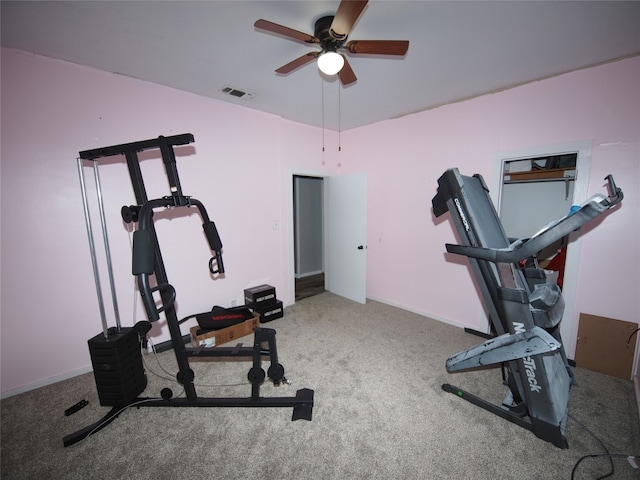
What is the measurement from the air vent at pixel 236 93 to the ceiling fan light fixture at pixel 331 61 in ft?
4.37

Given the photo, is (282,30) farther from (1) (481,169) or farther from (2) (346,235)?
(2) (346,235)

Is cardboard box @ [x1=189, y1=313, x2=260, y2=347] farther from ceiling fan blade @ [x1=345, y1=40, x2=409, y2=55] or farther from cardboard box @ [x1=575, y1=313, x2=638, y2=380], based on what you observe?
cardboard box @ [x1=575, y1=313, x2=638, y2=380]

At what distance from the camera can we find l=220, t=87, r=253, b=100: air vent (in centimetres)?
269

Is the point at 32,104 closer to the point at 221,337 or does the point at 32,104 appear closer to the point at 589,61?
the point at 221,337

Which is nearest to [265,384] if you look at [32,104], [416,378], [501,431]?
[416,378]

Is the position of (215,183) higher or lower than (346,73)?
lower

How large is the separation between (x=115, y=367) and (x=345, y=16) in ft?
8.97

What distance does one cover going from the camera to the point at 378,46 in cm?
165

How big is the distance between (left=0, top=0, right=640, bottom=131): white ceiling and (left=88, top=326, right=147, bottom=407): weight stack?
81.7 inches

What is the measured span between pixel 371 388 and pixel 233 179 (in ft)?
8.67

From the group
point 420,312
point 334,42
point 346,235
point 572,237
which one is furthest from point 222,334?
point 572,237

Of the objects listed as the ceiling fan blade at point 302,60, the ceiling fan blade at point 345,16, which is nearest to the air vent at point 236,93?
the ceiling fan blade at point 302,60

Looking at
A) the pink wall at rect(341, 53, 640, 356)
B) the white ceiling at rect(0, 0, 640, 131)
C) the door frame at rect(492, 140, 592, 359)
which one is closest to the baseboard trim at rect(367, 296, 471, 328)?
the pink wall at rect(341, 53, 640, 356)

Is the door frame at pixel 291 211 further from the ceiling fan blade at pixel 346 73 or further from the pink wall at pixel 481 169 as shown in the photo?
→ the ceiling fan blade at pixel 346 73
